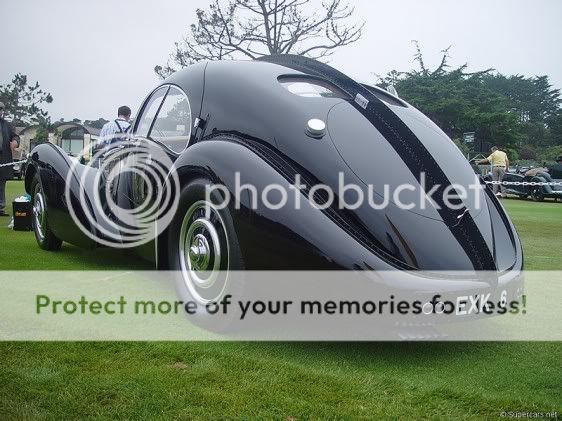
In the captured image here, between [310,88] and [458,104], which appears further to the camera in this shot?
[458,104]

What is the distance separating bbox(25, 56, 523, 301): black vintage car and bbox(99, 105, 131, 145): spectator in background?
913 millimetres

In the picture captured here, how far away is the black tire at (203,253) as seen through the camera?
3.27 metres

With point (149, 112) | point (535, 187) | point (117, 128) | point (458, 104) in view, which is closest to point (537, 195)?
point (535, 187)

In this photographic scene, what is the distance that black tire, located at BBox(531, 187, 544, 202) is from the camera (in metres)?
19.9

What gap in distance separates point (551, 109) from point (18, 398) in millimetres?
91016

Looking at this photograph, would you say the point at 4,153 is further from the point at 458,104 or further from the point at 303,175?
the point at 458,104

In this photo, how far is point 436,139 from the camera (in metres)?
3.95

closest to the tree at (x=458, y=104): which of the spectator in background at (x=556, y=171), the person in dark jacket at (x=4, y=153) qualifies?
the spectator in background at (x=556, y=171)

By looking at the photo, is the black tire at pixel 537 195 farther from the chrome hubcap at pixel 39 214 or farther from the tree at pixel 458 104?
the tree at pixel 458 104

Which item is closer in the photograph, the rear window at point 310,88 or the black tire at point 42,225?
the rear window at point 310,88

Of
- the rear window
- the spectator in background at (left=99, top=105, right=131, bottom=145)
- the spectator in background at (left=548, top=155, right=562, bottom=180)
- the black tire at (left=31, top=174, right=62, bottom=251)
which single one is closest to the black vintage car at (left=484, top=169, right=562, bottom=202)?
the spectator in background at (left=548, top=155, right=562, bottom=180)

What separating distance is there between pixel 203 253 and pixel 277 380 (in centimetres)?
105

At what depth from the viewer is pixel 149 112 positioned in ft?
15.9

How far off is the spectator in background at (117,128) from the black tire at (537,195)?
16000mm
